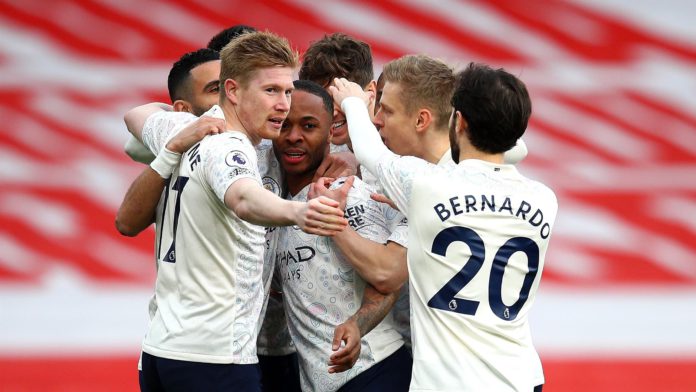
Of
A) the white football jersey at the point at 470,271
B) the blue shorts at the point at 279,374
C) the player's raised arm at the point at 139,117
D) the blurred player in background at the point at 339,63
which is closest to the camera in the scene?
the white football jersey at the point at 470,271

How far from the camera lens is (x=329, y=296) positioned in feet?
14.8

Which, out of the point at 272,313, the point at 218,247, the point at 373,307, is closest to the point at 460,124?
the point at 373,307

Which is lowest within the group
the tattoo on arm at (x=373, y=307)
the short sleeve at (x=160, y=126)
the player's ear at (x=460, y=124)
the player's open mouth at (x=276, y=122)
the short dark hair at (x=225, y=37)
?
the tattoo on arm at (x=373, y=307)

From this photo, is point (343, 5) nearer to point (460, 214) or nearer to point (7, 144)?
point (7, 144)

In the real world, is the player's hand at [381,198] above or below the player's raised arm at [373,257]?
above

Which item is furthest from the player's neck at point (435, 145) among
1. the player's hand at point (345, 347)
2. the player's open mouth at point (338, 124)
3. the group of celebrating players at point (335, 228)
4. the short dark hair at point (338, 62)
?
the short dark hair at point (338, 62)

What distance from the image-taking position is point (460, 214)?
3.82 m

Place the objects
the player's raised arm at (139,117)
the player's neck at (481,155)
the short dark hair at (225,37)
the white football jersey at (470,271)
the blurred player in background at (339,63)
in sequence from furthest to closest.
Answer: the short dark hair at (225,37) → the blurred player in background at (339,63) → the player's raised arm at (139,117) → the player's neck at (481,155) → the white football jersey at (470,271)

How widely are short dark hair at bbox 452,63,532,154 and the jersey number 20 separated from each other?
0.32 meters

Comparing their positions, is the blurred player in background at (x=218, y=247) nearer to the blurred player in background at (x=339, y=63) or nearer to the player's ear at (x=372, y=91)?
the player's ear at (x=372, y=91)

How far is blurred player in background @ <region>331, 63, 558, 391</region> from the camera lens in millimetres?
3820

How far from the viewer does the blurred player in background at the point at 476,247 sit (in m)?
3.82

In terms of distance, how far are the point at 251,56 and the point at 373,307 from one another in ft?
3.48

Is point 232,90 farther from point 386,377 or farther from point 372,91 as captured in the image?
point 386,377
